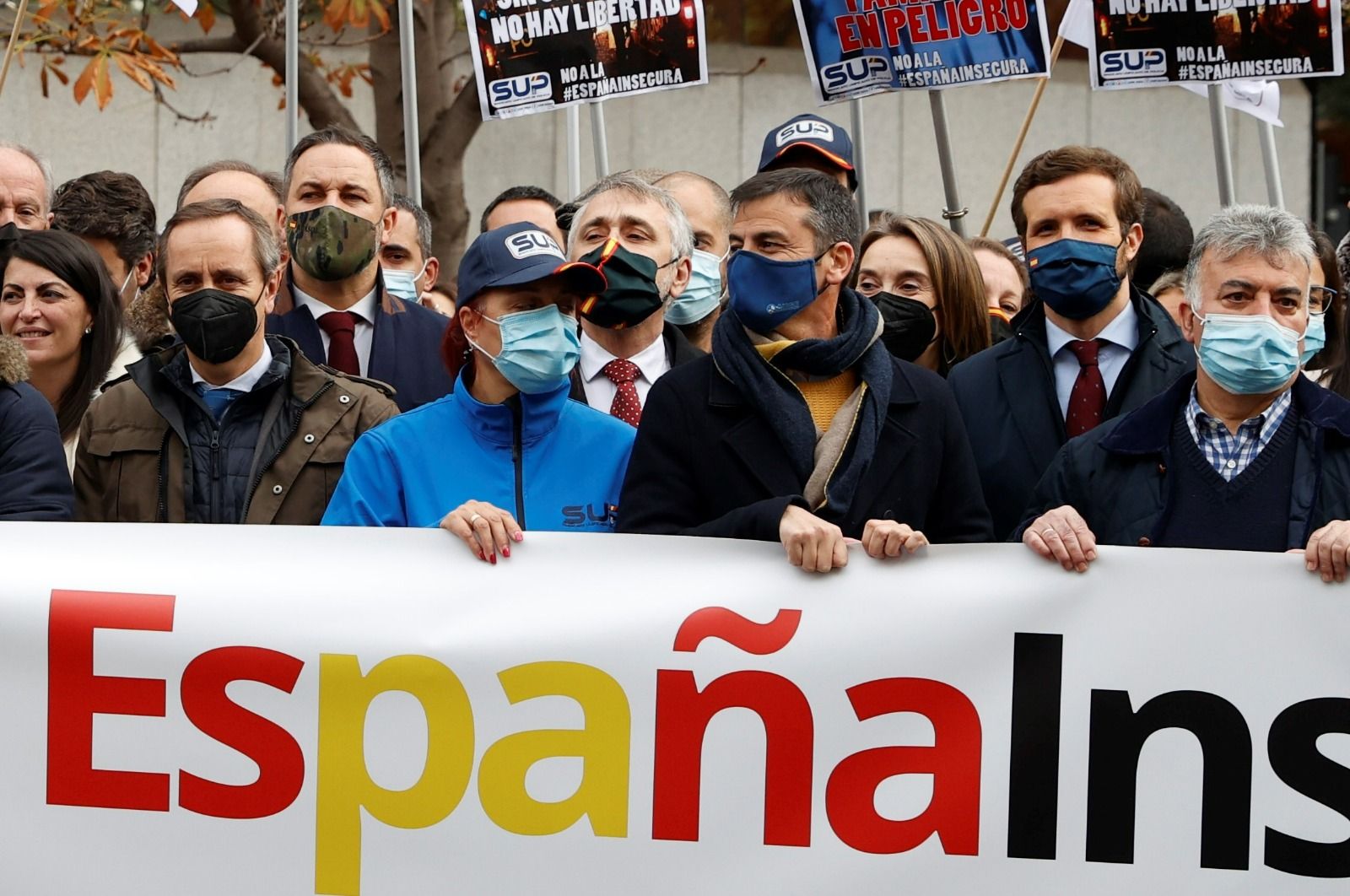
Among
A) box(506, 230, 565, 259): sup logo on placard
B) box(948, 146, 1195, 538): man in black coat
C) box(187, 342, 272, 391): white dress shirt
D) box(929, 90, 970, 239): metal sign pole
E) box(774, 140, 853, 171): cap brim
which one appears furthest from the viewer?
box(929, 90, 970, 239): metal sign pole

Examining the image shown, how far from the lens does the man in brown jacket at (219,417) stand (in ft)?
14.7

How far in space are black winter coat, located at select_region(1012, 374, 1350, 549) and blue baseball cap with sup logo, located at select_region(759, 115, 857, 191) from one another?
1808mm

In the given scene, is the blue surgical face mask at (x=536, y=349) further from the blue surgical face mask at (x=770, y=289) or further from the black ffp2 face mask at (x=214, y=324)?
the black ffp2 face mask at (x=214, y=324)

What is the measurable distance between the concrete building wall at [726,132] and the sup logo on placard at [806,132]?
24.1 ft

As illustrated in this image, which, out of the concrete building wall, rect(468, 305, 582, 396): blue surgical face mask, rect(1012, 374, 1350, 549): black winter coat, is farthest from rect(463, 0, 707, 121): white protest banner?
the concrete building wall

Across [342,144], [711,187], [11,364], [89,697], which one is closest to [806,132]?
[711,187]

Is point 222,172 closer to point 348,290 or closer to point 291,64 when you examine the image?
point 348,290

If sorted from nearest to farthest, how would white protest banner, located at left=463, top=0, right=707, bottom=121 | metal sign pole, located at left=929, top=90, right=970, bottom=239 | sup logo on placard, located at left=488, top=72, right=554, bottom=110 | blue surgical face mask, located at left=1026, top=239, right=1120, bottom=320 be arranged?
blue surgical face mask, located at left=1026, top=239, right=1120, bottom=320, white protest banner, located at left=463, top=0, right=707, bottom=121, sup logo on placard, located at left=488, top=72, right=554, bottom=110, metal sign pole, located at left=929, top=90, right=970, bottom=239

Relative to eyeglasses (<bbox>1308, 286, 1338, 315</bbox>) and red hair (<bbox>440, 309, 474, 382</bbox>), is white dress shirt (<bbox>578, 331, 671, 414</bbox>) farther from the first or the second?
eyeglasses (<bbox>1308, 286, 1338, 315</bbox>)

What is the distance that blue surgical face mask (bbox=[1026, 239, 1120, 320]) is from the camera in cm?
485

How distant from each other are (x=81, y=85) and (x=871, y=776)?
6.65 m

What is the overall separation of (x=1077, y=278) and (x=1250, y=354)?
846mm

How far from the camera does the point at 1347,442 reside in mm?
4012

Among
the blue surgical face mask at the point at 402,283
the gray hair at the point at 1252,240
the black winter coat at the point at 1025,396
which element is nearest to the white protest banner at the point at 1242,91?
the black winter coat at the point at 1025,396
